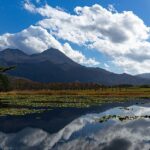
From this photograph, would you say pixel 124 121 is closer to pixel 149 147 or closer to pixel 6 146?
pixel 149 147

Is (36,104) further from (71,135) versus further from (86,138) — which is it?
(86,138)

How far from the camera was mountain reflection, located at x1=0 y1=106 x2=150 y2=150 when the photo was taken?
1160 inches

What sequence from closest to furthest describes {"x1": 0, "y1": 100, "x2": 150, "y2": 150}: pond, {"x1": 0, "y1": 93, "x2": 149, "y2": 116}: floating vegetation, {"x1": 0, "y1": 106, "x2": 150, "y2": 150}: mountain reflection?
1. {"x1": 0, "y1": 106, "x2": 150, "y2": 150}: mountain reflection
2. {"x1": 0, "y1": 100, "x2": 150, "y2": 150}: pond
3. {"x1": 0, "y1": 93, "x2": 149, "y2": 116}: floating vegetation

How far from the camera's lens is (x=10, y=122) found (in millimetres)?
46312

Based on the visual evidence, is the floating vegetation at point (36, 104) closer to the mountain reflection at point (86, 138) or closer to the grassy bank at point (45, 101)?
the grassy bank at point (45, 101)

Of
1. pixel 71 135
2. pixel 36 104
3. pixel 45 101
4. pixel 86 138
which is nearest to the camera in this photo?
pixel 86 138

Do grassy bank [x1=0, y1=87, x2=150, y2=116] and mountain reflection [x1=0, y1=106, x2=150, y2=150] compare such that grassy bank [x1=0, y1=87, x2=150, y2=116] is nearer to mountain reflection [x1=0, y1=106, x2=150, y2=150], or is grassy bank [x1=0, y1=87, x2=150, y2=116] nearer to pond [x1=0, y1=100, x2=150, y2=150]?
pond [x1=0, y1=100, x2=150, y2=150]

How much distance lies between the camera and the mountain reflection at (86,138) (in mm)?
29469

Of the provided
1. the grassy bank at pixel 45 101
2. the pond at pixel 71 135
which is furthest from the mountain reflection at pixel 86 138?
the grassy bank at pixel 45 101

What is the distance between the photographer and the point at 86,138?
33781mm

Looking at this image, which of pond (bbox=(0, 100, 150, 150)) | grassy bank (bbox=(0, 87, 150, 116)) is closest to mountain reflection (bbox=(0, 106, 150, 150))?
pond (bbox=(0, 100, 150, 150))

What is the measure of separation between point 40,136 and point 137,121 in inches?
739

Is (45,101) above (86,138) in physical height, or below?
above

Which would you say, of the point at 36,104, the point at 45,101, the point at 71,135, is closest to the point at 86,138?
the point at 71,135
